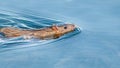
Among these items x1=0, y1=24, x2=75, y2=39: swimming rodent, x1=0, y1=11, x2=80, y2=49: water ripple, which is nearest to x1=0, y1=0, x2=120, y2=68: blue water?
x1=0, y1=11, x2=80, y2=49: water ripple

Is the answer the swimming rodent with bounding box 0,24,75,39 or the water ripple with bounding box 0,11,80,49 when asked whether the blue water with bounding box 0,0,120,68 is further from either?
the swimming rodent with bounding box 0,24,75,39

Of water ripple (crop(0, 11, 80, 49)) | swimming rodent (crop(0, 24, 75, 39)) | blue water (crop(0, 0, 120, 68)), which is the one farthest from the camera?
swimming rodent (crop(0, 24, 75, 39))

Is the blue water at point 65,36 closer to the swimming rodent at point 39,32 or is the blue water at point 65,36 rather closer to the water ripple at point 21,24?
the water ripple at point 21,24

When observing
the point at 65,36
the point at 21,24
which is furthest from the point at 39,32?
the point at 21,24

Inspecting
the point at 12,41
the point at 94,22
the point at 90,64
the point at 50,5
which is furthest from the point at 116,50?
the point at 50,5

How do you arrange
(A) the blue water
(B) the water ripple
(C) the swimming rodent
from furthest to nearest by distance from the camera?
(C) the swimming rodent < (B) the water ripple < (A) the blue water

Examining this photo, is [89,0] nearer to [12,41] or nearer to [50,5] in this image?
[50,5]

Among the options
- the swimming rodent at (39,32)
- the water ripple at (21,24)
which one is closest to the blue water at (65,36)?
the water ripple at (21,24)
